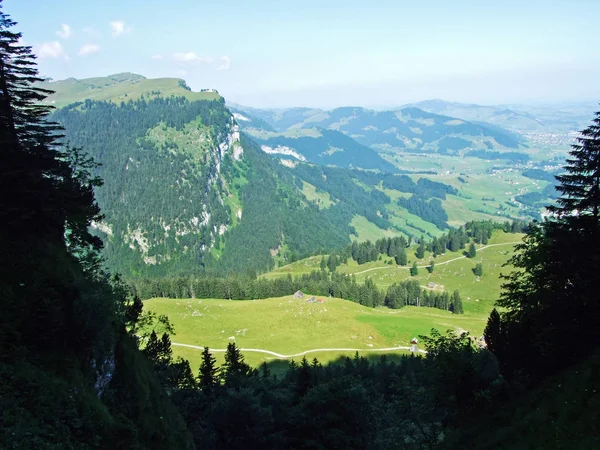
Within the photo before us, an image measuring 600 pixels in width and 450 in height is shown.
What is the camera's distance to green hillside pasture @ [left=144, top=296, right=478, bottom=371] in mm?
119938

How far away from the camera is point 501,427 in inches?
1097

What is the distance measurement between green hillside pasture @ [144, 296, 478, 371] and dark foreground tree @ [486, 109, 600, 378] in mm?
81483

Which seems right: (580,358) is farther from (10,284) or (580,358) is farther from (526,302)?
(10,284)

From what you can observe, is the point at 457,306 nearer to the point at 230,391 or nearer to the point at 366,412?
the point at 366,412

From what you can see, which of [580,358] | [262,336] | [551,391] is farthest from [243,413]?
[262,336]

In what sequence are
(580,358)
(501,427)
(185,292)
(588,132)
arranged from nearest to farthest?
(501,427), (580,358), (588,132), (185,292)

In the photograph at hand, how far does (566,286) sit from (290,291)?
15535 centimetres

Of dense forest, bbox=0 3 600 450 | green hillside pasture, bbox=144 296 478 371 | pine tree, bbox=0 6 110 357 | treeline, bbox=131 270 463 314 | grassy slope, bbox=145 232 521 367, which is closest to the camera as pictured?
dense forest, bbox=0 3 600 450

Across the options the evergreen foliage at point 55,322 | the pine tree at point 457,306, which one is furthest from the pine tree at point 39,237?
the pine tree at point 457,306

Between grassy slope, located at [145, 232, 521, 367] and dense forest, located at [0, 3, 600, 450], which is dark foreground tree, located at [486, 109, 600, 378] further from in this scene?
grassy slope, located at [145, 232, 521, 367]

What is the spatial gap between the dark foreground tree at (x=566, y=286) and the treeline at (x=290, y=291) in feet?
474

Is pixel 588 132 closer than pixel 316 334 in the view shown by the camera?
Yes

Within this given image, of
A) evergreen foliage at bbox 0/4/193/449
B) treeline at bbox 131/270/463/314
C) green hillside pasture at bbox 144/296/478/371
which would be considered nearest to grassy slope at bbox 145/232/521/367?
green hillside pasture at bbox 144/296/478/371

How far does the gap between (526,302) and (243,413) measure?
2803cm
